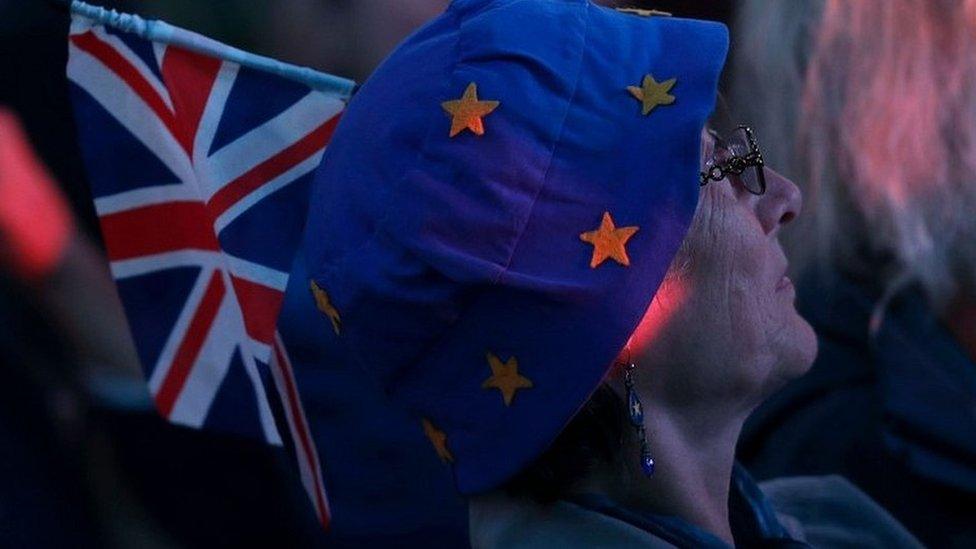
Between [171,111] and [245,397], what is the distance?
0.47 metres

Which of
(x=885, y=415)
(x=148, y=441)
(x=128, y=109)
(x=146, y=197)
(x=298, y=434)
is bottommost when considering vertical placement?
(x=148, y=441)

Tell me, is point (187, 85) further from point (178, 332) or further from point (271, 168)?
point (178, 332)

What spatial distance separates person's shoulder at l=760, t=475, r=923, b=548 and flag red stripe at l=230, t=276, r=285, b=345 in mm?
817

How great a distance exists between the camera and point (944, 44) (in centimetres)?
240

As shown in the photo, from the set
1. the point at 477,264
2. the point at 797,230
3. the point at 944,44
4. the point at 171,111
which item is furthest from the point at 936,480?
the point at 171,111

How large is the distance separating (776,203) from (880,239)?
723 millimetres

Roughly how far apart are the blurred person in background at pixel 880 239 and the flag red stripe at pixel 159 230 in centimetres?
110

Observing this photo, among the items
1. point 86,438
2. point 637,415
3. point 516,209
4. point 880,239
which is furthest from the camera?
point 86,438

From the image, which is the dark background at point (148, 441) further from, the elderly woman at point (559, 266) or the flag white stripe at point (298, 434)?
the elderly woman at point (559, 266)

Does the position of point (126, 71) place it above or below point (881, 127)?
above

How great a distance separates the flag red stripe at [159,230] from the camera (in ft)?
Answer: 6.95

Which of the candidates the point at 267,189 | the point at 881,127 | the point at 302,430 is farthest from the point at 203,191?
the point at 881,127

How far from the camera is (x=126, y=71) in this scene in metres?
2.05

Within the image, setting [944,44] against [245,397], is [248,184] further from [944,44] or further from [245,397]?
[944,44]
